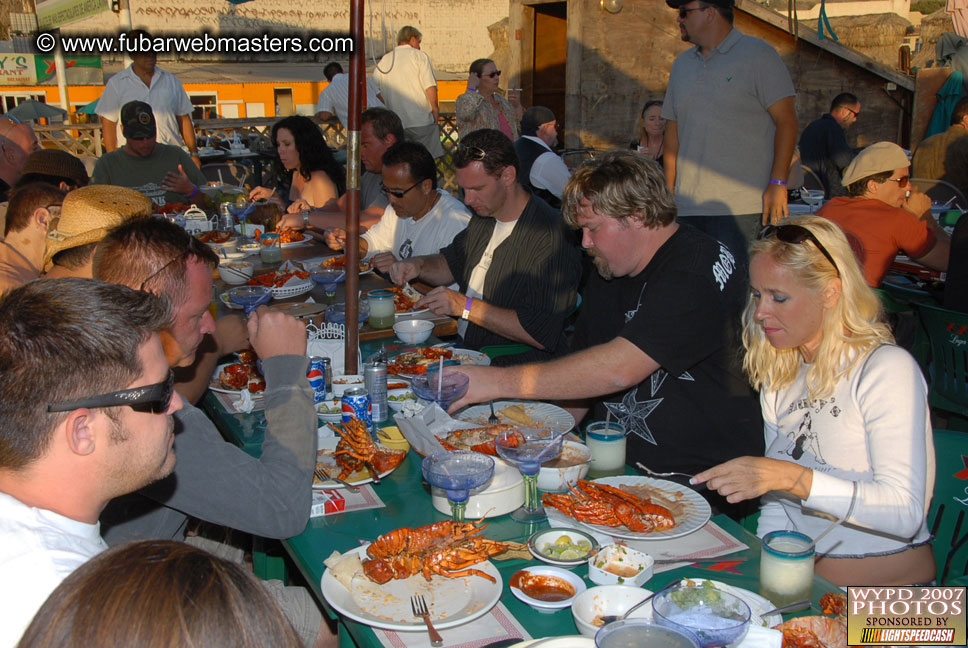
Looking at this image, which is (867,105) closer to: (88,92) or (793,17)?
(793,17)

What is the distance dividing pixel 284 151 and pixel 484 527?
230 inches

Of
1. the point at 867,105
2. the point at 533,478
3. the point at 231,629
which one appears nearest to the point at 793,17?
the point at 867,105

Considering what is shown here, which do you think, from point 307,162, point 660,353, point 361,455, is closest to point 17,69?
point 307,162

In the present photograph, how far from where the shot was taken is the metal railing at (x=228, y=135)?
13.0 meters

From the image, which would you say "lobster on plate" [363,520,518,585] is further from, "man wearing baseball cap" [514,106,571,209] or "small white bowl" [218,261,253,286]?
"man wearing baseball cap" [514,106,571,209]

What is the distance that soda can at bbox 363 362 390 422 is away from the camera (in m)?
2.88

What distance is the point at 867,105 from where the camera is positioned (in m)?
11.9

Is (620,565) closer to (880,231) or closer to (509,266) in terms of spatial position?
(509,266)

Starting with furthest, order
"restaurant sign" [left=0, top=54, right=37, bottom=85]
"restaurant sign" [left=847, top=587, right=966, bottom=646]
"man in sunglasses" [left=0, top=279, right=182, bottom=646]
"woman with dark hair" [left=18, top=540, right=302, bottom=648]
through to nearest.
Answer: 1. "restaurant sign" [left=0, top=54, right=37, bottom=85]
2. "restaurant sign" [left=847, top=587, right=966, bottom=646]
3. "man in sunglasses" [left=0, top=279, right=182, bottom=646]
4. "woman with dark hair" [left=18, top=540, right=302, bottom=648]

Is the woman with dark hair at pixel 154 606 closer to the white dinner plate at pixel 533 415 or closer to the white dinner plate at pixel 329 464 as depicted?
the white dinner plate at pixel 329 464

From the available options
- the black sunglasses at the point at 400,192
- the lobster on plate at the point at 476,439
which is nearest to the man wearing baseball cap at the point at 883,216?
the black sunglasses at the point at 400,192

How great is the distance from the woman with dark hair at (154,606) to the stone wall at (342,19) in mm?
21806

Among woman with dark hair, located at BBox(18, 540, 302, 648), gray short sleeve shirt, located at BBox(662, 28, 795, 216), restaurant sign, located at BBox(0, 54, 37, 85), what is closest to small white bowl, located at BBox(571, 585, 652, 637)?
woman with dark hair, located at BBox(18, 540, 302, 648)

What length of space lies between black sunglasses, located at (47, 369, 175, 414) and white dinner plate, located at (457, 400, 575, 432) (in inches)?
53.7
